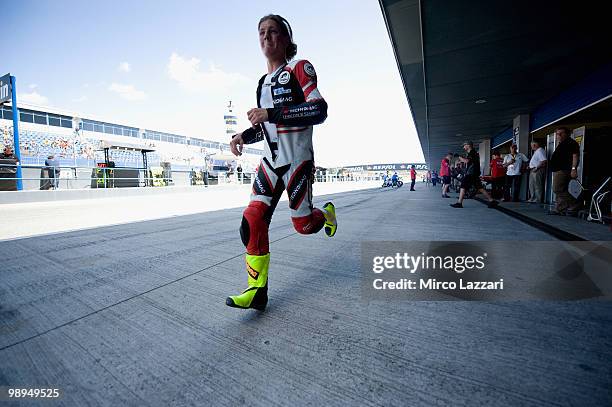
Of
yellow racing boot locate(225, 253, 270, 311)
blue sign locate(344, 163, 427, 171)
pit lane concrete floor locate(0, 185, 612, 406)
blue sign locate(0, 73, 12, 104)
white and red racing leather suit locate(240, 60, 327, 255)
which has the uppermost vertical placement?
blue sign locate(344, 163, 427, 171)

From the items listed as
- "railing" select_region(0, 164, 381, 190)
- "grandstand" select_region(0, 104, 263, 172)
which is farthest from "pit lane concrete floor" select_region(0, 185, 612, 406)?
"grandstand" select_region(0, 104, 263, 172)

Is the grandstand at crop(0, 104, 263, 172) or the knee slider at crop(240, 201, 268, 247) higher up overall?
the grandstand at crop(0, 104, 263, 172)

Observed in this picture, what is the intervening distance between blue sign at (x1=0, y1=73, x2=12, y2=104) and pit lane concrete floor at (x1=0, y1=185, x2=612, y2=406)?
12.7 meters

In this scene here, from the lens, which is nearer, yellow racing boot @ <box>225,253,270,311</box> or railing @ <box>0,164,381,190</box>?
yellow racing boot @ <box>225,253,270,311</box>

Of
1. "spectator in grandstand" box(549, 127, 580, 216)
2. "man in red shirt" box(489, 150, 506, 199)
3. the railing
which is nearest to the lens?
"spectator in grandstand" box(549, 127, 580, 216)

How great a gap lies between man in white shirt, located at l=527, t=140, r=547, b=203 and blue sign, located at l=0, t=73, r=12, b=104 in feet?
57.5

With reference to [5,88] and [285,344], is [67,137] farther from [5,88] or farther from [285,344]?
[285,344]

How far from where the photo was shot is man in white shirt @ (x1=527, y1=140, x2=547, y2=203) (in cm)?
682

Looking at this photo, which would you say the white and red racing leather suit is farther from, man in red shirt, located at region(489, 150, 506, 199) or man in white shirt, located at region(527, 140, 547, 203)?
man in red shirt, located at region(489, 150, 506, 199)

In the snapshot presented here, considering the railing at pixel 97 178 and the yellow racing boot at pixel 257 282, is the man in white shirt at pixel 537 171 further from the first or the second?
the railing at pixel 97 178

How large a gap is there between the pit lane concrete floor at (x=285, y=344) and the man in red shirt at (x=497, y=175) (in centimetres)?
817

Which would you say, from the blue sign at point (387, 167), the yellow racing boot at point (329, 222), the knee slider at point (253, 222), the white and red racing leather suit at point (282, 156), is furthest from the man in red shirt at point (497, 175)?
the blue sign at point (387, 167)

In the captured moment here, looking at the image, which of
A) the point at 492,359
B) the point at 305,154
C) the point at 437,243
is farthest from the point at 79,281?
the point at 437,243

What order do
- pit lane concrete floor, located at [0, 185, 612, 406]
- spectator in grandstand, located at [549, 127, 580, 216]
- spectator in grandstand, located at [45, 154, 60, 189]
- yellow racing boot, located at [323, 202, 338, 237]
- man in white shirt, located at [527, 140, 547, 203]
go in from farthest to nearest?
spectator in grandstand, located at [45, 154, 60, 189]
man in white shirt, located at [527, 140, 547, 203]
spectator in grandstand, located at [549, 127, 580, 216]
yellow racing boot, located at [323, 202, 338, 237]
pit lane concrete floor, located at [0, 185, 612, 406]
